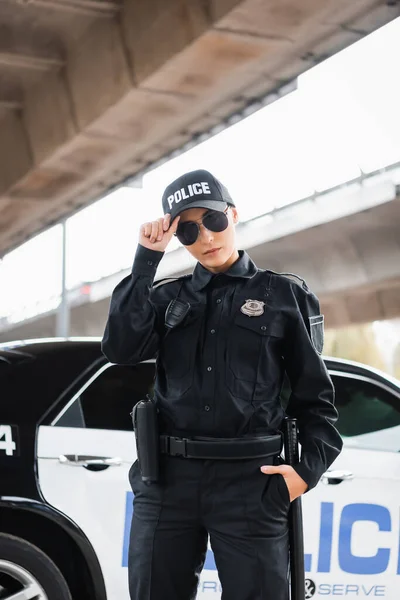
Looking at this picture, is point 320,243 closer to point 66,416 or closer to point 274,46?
point 274,46

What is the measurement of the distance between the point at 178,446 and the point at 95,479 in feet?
4.81

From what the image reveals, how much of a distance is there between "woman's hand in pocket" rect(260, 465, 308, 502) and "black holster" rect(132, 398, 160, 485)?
0.34m

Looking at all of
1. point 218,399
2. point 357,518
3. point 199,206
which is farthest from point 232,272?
point 357,518

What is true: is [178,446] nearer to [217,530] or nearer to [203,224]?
[217,530]

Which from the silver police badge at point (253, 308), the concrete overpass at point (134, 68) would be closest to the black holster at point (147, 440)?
the silver police badge at point (253, 308)

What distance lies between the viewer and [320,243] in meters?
22.5

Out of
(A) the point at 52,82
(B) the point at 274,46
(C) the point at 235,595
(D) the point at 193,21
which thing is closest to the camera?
(C) the point at 235,595

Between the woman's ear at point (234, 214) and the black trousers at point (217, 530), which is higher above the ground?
the woman's ear at point (234, 214)

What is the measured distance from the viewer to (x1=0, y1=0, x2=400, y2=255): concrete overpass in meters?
10.1

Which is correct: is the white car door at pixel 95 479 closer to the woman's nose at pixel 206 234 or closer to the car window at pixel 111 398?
the car window at pixel 111 398

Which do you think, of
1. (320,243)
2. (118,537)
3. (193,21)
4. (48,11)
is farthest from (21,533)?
(320,243)

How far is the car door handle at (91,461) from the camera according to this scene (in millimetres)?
4445

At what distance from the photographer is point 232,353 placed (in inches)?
123

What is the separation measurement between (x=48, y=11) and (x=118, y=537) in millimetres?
8904
